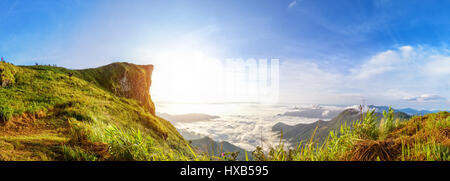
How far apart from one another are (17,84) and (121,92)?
2295 cm

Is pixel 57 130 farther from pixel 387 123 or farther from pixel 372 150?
pixel 387 123

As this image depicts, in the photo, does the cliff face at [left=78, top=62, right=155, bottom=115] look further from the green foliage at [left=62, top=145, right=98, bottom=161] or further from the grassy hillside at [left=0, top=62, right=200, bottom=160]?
the green foliage at [left=62, top=145, right=98, bottom=161]

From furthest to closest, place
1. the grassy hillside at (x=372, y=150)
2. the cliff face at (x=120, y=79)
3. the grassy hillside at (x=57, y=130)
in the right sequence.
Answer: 1. the cliff face at (x=120, y=79)
2. the grassy hillside at (x=57, y=130)
3. the grassy hillside at (x=372, y=150)

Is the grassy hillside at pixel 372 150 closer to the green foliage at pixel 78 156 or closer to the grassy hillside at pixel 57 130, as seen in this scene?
the grassy hillside at pixel 57 130

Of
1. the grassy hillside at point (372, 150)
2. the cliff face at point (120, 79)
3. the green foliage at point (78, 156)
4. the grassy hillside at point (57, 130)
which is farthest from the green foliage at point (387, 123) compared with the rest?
the cliff face at point (120, 79)

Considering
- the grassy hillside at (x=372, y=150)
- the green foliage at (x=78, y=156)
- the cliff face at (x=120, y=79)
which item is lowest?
the green foliage at (x=78, y=156)

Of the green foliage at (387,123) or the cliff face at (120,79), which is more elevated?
the cliff face at (120,79)

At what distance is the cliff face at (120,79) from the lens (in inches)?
1212

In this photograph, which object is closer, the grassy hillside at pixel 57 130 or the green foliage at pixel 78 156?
the green foliage at pixel 78 156

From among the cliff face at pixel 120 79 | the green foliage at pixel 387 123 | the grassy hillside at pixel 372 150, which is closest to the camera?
the grassy hillside at pixel 372 150

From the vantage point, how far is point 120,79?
35.9 m

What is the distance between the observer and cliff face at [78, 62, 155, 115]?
30797 millimetres
